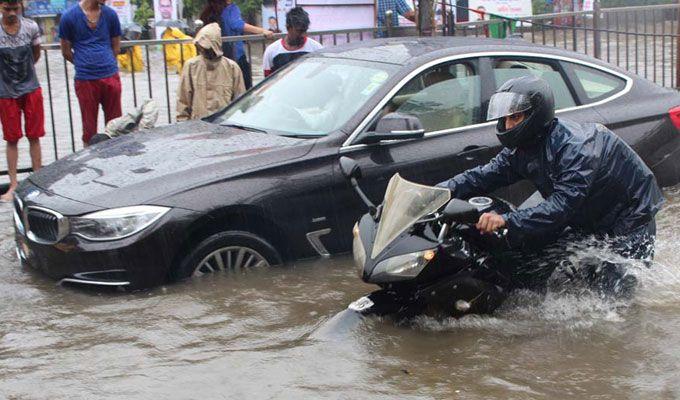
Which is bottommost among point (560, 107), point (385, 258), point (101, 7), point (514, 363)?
point (514, 363)

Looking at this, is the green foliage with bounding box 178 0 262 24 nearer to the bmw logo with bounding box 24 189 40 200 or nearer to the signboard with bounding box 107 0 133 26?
the signboard with bounding box 107 0 133 26

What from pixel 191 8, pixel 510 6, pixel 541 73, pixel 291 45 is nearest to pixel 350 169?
pixel 541 73

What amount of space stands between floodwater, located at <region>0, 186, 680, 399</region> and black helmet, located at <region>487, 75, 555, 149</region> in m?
0.94

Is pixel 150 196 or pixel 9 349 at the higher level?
pixel 150 196

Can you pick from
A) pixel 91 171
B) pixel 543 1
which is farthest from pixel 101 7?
pixel 543 1

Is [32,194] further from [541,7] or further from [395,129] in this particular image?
[541,7]

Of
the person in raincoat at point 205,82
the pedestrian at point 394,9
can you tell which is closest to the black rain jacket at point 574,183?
the person in raincoat at point 205,82

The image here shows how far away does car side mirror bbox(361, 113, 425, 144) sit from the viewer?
6375 mm

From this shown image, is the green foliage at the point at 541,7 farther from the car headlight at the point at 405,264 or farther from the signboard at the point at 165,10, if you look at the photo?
the car headlight at the point at 405,264

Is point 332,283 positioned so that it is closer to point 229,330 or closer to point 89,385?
point 229,330

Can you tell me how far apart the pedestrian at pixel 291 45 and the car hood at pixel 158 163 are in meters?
2.69

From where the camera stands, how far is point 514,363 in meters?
5.24

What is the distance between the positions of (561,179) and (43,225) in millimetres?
3176

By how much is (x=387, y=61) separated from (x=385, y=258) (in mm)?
2584
